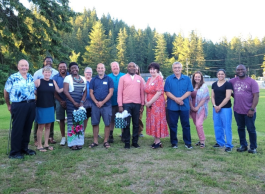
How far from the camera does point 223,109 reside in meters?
5.75

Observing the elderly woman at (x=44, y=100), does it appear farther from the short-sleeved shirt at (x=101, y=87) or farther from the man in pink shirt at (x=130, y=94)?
the man in pink shirt at (x=130, y=94)

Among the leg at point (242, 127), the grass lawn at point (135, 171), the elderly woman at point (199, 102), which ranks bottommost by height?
the grass lawn at point (135, 171)

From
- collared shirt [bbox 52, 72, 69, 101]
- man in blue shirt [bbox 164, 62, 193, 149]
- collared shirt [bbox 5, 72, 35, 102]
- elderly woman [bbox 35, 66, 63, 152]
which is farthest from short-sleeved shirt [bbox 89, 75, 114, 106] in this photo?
collared shirt [bbox 5, 72, 35, 102]

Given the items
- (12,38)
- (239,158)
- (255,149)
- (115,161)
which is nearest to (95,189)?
(115,161)

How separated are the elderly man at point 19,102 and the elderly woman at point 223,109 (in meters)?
4.20

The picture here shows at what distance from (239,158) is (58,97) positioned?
4298mm

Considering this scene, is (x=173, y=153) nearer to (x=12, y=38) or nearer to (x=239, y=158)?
(x=239, y=158)

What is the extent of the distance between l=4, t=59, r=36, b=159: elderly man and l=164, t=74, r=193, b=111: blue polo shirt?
3.07m

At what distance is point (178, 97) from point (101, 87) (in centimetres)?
185

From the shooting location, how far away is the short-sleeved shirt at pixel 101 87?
19.0 feet

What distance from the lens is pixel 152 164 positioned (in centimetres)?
465

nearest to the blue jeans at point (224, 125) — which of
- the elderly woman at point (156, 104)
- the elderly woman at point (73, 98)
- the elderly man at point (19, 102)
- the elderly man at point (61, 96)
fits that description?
the elderly woman at point (156, 104)

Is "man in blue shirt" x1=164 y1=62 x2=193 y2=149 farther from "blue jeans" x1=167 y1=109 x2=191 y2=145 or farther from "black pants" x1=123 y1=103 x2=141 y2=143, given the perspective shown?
"black pants" x1=123 y1=103 x2=141 y2=143

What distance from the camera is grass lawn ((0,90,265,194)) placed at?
11.8 feet
